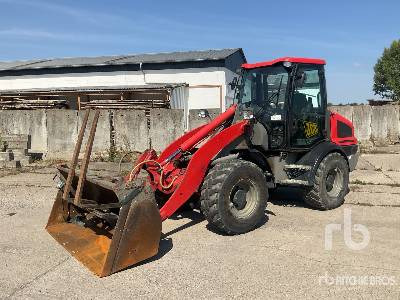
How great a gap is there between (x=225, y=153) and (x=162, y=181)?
109 cm

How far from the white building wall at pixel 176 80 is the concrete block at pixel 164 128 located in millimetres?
11063

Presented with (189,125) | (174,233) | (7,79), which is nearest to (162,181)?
(174,233)

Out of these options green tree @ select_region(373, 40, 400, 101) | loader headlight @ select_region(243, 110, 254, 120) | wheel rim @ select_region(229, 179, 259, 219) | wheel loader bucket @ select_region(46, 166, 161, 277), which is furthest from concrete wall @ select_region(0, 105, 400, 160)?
green tree @ select_region(373, 40, 400, 101)

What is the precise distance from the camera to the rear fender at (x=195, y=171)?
5438 millimetres

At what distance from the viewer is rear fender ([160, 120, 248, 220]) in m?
5.44

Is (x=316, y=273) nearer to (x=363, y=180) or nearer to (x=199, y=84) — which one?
(x=363, y=180)

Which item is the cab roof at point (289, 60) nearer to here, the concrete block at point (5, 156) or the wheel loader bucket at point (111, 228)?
the wheel loader bucket at point (111, 228)

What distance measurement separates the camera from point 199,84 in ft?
85.4

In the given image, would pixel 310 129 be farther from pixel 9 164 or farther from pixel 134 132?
pixel 9 164

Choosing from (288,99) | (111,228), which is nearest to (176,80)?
(288,99)

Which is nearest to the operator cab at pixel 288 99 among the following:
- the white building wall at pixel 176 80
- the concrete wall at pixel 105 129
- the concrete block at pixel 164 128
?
the concrete wall at pixel 105 129

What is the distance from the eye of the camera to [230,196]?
575cm

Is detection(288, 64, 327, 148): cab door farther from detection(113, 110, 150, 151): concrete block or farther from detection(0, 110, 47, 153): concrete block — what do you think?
detection(0, 110, 47, 153): concrete block

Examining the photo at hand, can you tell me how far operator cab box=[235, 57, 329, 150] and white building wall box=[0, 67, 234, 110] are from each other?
17570 mm
